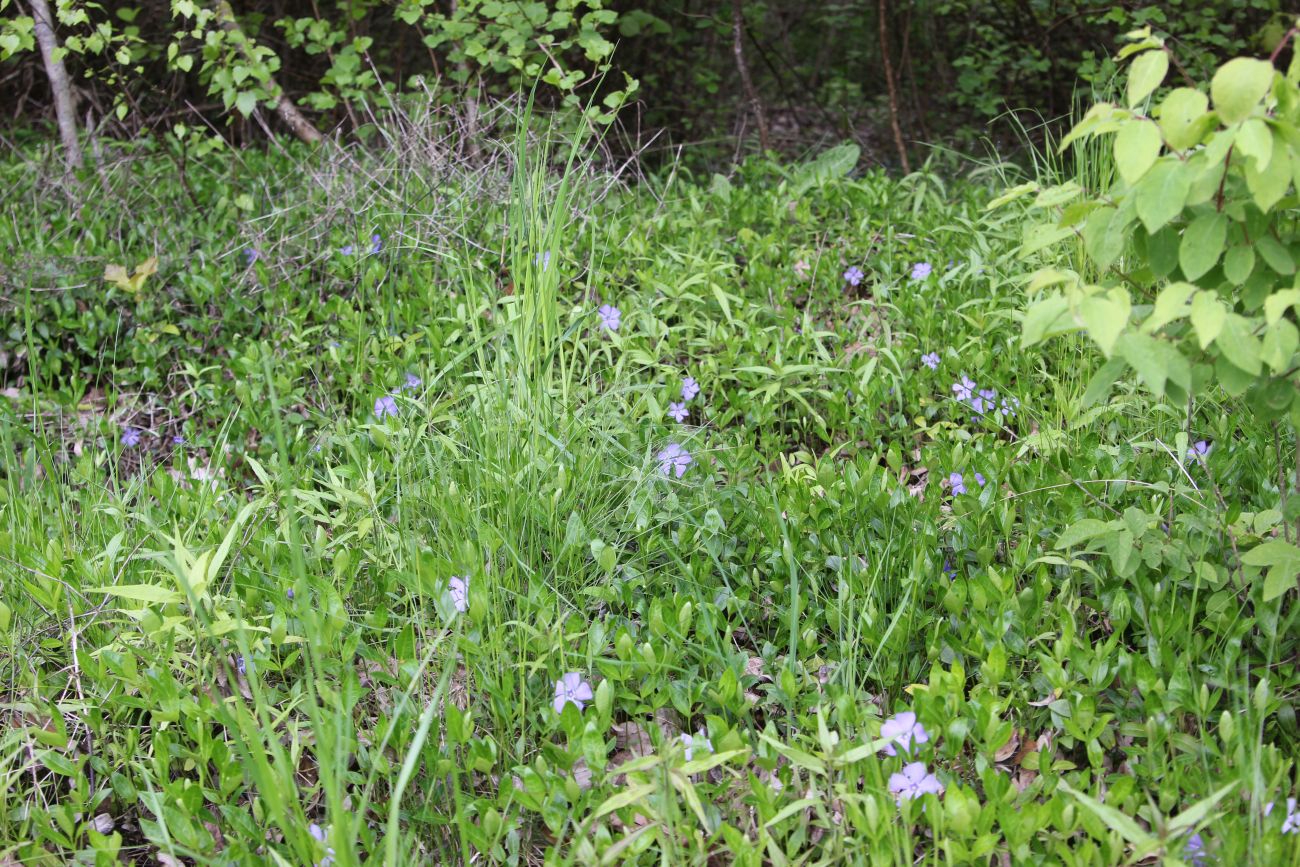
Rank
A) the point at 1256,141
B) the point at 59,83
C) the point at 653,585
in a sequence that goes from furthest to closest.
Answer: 1. the point at 59,83
2. the point at 653,585
3. the point at 1256,141

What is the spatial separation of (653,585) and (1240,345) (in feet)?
4.12

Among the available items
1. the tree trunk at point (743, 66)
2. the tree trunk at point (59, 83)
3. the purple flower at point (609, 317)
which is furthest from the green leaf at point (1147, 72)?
the tree trunk at point (59, 83)

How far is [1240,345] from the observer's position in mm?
1523

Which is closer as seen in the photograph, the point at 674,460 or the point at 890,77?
the point at 674,460

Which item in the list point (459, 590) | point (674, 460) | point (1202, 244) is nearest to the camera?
point (1202, 244)

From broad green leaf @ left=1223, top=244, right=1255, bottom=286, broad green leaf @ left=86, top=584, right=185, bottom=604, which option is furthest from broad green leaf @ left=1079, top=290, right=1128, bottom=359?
broad green leaf @ left=86, top=584, right=185, bottom=604

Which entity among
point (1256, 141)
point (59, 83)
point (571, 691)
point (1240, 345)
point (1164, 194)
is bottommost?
point (571, 691)

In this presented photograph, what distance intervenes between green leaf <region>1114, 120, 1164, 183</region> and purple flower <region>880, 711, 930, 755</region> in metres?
0.89

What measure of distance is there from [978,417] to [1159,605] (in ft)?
3.35

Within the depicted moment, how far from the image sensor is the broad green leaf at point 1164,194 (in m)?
1.53

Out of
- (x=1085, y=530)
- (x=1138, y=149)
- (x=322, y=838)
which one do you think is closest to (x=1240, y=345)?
(x=1138, y=149)

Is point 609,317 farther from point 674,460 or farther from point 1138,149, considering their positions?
point 1138,149

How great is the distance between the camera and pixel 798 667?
210 centimetres

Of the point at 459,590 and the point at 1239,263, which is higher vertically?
the point at 1239,263
